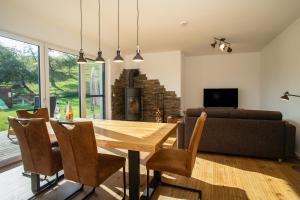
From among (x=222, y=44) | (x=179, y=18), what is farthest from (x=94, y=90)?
(x=222, y=44)

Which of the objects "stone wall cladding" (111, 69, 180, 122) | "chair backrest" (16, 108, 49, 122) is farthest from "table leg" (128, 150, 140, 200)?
"stone wall cladding" (111, 69, 180, 122)

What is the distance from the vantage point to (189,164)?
1801mm

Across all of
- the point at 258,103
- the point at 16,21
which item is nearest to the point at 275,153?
the point at 258,103

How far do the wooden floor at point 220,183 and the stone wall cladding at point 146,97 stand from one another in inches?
131

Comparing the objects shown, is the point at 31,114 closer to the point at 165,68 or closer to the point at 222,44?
the point at 222,44

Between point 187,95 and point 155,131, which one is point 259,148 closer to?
point 155,131

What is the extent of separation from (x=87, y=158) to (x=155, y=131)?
73cm

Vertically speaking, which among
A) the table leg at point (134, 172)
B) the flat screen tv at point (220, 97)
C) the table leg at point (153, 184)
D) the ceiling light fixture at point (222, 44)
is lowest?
the table leg at point (153, 184)

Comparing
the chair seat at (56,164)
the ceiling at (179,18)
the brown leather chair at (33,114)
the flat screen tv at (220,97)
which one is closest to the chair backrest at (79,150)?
the chair seat at (56,164)

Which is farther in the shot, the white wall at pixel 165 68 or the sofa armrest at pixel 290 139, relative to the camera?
the white wall at pixel 165 68

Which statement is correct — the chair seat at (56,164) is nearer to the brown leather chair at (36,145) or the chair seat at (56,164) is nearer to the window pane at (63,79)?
the brown leather chair at (36,145)

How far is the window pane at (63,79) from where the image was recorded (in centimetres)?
402

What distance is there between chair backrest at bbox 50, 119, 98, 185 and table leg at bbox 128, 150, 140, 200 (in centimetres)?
32

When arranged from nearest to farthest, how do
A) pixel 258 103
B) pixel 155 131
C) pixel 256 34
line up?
pixel 155 131
pixel 256 34
pixel 258 103
